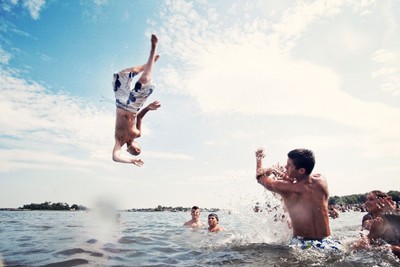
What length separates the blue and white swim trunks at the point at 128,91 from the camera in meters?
6.81

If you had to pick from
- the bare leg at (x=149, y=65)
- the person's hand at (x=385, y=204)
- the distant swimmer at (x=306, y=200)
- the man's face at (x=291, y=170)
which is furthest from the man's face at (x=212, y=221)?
the bare leg at (x=149, y=65)

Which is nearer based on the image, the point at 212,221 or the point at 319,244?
the point at 319,244

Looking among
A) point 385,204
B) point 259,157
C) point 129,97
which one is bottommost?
point 385,204

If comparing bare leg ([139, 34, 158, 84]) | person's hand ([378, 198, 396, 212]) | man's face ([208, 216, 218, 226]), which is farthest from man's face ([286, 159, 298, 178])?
man's face ([208, 216, 218, 226])

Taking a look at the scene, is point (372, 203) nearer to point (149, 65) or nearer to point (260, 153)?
point (260, 153)

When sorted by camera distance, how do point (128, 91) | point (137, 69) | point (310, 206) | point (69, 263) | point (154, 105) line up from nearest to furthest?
point (310, 206) → point (69, 263) → point (137, 69) → point (128, 91) → point (154, 105)

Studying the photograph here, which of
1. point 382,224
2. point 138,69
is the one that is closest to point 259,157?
point 382,224

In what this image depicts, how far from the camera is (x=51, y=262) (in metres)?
5.91

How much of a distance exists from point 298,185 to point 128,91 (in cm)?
433

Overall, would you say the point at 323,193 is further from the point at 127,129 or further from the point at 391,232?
the point at 127,129

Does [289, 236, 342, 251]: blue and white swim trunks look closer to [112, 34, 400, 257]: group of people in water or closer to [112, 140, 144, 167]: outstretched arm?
[112, 34, 400, 257]: group of people in water

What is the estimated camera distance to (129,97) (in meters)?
6.87

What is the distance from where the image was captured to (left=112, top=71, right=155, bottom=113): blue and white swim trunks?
6812 millimetres

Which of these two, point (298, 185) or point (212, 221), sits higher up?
point (298, 185)
